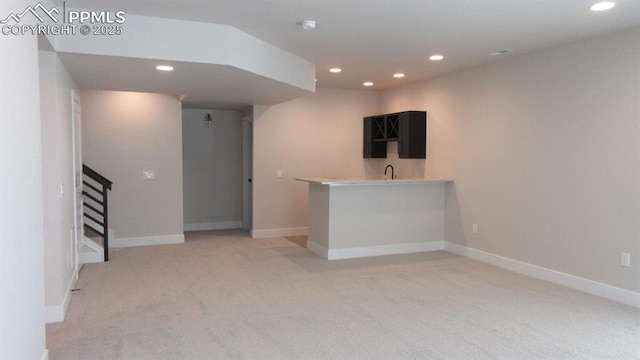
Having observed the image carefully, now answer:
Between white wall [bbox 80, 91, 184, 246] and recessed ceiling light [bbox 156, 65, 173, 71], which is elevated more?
recessed ceiling light [bbox 156, 65, 173, 71]

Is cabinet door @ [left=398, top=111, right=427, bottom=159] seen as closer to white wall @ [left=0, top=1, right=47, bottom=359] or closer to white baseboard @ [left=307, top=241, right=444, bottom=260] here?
white baseboard @ [left=307, top=241, right=444, bottom=260]

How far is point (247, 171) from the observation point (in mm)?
8297

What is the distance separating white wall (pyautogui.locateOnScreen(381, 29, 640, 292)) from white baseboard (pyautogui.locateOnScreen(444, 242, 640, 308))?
0.06 metres

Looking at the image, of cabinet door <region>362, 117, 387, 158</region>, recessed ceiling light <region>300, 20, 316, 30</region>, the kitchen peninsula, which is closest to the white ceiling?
recessed ceiling light <region>300, 20, 316, 30</region>

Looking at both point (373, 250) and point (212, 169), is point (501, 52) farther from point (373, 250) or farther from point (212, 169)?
point (212, 169)

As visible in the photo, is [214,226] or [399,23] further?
[214,226]

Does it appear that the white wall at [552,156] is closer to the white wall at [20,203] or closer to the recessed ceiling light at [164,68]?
the recessed ceiling light at [164,68]

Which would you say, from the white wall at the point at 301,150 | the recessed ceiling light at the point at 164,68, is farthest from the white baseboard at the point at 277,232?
the recessed ceiling light at the point at 164,68

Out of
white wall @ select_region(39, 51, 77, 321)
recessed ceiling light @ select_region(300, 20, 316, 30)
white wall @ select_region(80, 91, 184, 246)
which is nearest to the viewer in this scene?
white wall @ select_region(39, 51, 77, 321)

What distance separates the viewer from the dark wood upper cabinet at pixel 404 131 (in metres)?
A: 6.91

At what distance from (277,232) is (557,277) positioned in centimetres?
425

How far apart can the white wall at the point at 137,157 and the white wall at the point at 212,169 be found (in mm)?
1247

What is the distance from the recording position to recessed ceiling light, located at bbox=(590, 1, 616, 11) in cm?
350

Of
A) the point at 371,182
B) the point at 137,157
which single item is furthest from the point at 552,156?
the point at 137,157
